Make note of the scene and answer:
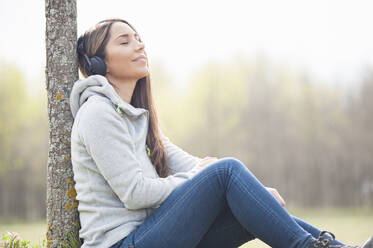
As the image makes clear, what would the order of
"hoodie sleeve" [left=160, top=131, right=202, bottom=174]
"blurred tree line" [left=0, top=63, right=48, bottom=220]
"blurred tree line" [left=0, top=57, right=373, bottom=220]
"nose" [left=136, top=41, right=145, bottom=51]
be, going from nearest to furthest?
"nose" [left=136, top=41, right=145, bottom=51] < "hoodie sleeve" [left=160, top=131, right=202, bottom=174] < "blurred tree line" [left=0, top=63, right=48, bottom=220] < "blurred tree line" [left=0, top=57, right=373, bottom=220]

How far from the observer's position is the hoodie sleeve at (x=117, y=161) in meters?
2.27

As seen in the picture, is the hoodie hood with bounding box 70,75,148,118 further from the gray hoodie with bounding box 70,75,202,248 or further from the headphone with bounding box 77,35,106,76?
the headphone with bounding box 77,35,106,76

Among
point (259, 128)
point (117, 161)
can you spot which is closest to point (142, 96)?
point (117, 161)

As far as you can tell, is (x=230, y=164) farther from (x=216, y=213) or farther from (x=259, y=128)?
(x=259, y=128)

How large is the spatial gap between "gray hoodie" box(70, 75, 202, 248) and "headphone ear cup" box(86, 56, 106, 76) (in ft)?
0.39

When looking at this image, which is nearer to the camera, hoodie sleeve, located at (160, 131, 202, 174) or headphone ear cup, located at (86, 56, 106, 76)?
headphone ear cup, located at (86, 56, 106, 76)

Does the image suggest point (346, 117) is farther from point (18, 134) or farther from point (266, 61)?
point (18, 134)

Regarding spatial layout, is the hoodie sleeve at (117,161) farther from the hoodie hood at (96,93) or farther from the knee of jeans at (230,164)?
the knee of jeans at (230,164)

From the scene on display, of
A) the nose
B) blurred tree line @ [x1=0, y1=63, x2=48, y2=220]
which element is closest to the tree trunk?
the nose

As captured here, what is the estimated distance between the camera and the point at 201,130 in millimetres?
21094

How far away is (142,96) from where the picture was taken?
121 inches

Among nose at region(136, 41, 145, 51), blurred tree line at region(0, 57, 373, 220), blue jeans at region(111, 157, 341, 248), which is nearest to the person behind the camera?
blue jeans at region(111, 157, 341, 248)

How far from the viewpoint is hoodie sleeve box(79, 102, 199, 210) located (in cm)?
227

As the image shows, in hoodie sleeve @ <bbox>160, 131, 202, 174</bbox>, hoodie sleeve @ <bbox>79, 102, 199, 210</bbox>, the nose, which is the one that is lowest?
hoodie sleeve @ <bbox>160, 131, 202, 174</bbox>
